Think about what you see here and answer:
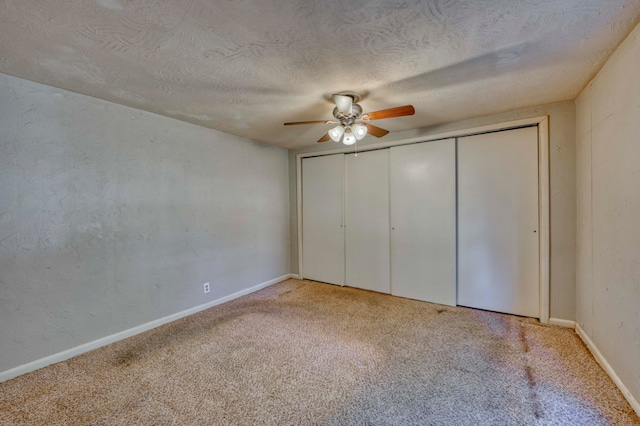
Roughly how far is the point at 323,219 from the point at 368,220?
73cm

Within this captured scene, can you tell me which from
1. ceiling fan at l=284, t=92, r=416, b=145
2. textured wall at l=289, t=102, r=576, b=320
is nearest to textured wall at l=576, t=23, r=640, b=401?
textured wall at l=289, t=102, r=576, b=320

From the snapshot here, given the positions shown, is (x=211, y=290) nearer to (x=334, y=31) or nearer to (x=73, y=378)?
(x=73, y=378)

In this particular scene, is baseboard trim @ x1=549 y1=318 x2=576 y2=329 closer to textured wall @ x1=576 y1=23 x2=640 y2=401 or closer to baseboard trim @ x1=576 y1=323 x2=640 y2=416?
baseboard trim @ x1=576 y1=323 x2=640 y2=416

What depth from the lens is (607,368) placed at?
1.86 metres

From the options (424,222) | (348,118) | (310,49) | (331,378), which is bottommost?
(331,378)

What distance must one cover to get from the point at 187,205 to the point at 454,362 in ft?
9.73

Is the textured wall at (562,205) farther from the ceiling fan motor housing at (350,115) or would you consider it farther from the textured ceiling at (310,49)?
the ceiling fan motor housing at (350,115)

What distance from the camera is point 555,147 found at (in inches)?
102

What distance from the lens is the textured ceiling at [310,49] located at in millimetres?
1314

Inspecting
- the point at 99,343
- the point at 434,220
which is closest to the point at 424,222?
the point at 434,220

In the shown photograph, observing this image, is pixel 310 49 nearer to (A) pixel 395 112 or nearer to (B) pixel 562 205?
(A) pixel 395 112

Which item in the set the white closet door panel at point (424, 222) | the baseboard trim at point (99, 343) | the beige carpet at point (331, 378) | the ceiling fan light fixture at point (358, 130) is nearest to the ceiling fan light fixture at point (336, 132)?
the ceiling fan light fixture at point (358, 130)

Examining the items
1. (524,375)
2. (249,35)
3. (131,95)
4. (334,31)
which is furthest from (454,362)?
(131,95)

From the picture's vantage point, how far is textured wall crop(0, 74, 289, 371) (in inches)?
77.7
